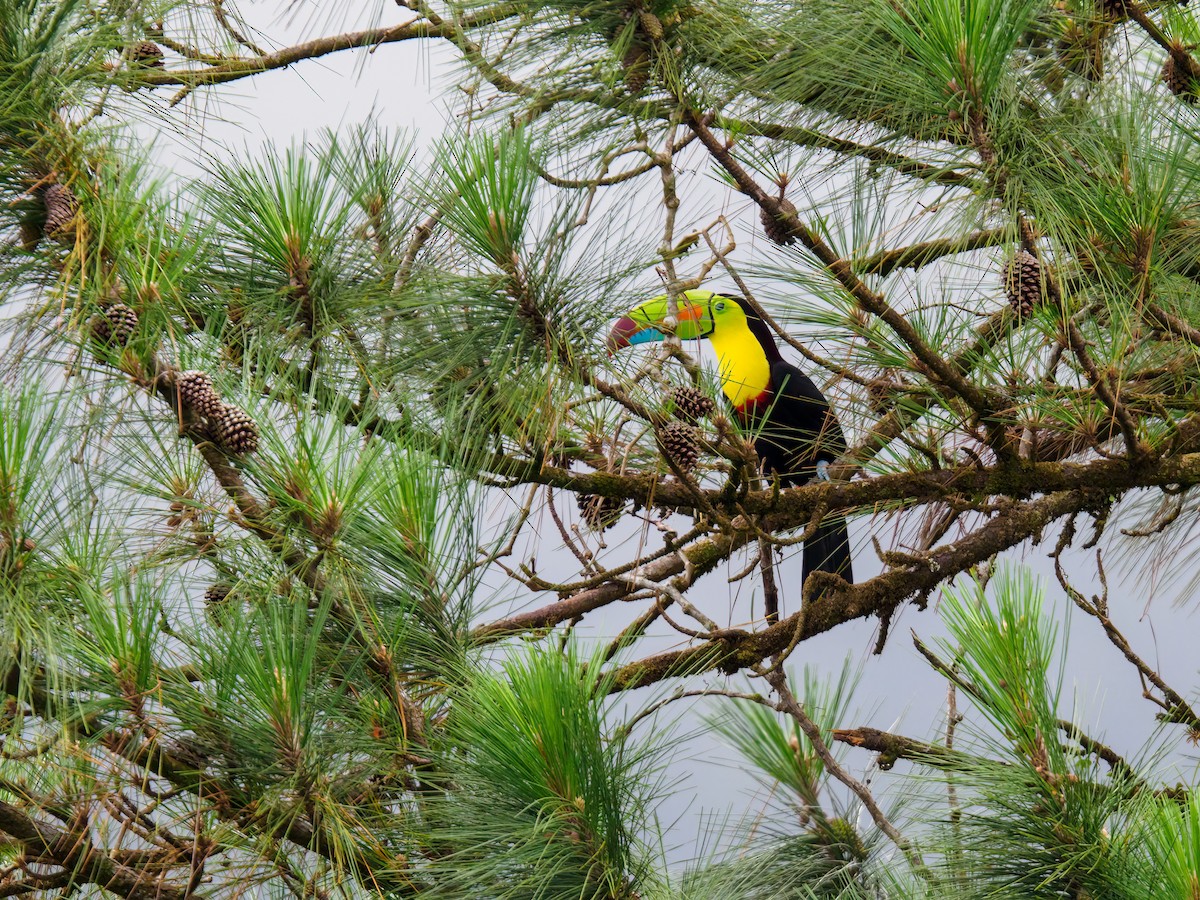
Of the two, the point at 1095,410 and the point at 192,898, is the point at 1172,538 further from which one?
the point at 192,898

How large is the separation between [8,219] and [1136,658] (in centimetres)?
145

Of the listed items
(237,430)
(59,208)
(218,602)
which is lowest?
(218,602)

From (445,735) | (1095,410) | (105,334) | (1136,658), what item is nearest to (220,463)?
(105,334)

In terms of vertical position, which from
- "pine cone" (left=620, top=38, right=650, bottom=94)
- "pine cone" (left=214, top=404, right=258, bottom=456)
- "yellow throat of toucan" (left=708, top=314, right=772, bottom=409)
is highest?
"yellow throat of toucan" (left=708, top=314, right=772, bottom=409)

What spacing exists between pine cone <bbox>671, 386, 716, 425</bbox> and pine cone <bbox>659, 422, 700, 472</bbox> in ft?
0.11

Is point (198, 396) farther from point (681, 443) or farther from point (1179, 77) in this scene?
point (1179, 77)

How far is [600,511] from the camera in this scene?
5.68 feet

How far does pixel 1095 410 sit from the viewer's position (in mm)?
1486

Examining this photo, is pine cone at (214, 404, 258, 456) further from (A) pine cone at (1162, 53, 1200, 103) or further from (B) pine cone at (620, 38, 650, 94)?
(A) pine cone at (1162, 53, 1200, 103)

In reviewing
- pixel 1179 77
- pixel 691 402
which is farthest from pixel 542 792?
pixel 1179 77

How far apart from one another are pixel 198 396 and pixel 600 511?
27.9 inches

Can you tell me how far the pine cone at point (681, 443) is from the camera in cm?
136

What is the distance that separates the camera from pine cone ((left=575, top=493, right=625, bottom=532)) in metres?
1.70

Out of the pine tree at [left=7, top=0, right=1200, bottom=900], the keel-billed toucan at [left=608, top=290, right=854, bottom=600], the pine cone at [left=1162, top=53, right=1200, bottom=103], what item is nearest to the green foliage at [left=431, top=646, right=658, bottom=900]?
the pine tree at [left=7, top=0, right=1200, bottom=900]
